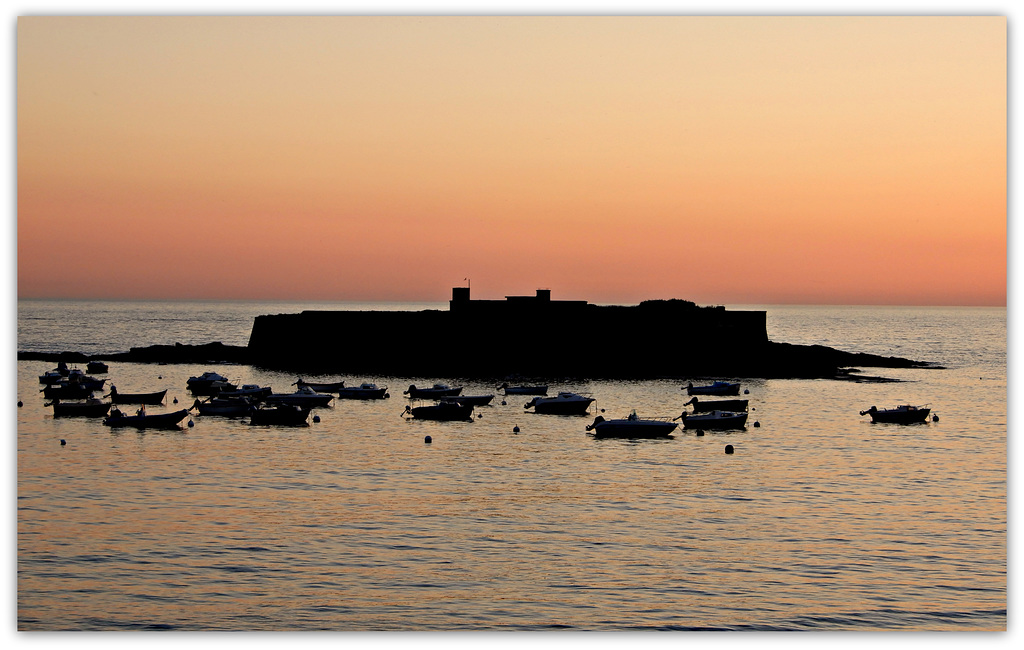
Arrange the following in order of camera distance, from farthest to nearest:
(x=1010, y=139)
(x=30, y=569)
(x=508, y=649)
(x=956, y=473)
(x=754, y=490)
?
1. (x=956, y=473)
2. (x=754, y=490)
3. (x=30, y=569)
4. (x=1010, y=139)
5. (x=508, y=649)

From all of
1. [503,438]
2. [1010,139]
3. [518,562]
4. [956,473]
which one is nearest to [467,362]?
[503,438]

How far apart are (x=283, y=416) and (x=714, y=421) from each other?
1926cm

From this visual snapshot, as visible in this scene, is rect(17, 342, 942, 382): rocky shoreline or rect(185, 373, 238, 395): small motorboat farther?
rect(17, 342, 942, 382): rocky shoreline

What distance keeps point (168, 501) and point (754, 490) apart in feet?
53.4

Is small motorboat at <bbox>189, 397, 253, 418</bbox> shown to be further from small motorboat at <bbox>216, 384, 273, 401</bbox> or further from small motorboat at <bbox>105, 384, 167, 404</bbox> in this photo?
small motorboat at <bbox>105, 384, 167, 404</bbox>

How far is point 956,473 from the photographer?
105 feet

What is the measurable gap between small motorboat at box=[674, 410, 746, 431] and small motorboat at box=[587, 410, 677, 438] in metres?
2.60

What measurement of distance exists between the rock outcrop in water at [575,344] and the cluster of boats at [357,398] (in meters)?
12.0

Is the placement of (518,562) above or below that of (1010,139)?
below

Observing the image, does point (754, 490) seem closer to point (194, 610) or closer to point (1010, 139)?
point (1010, 139)

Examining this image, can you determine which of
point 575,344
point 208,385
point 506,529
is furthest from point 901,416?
point 208,385

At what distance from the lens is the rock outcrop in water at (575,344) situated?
70.9 meters

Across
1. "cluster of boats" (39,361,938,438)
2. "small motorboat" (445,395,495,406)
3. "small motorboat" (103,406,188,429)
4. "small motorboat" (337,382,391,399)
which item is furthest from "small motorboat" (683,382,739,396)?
"small motorboat" (103,406,188,429)

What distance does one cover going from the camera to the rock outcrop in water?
70.9m
